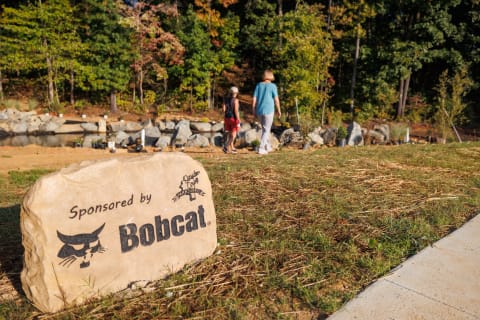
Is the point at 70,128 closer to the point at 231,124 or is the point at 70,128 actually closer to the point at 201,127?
the point at 201,127

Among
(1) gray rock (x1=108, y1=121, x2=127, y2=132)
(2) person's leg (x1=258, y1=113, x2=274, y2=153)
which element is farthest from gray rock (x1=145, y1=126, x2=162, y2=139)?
(2) person's leg (x1=258, y1=113, x2=274, y2=153)

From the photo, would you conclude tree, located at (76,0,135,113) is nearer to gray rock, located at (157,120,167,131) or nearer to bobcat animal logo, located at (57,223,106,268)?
gray rock, located at (157,120,167,131)

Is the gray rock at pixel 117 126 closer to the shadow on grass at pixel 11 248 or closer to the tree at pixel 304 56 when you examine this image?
the tree at pixel 304 56

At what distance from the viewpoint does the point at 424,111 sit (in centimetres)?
2305

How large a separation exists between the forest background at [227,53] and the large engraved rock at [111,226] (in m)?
15.9

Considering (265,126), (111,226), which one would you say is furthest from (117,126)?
(111,226)

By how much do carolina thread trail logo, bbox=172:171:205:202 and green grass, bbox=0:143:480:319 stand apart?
0.54 metres

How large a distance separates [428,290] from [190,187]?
1.84 metres

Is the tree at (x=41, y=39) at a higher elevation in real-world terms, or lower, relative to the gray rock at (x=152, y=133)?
higher

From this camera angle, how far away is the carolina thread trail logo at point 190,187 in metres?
2.75

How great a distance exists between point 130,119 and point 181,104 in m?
4.12

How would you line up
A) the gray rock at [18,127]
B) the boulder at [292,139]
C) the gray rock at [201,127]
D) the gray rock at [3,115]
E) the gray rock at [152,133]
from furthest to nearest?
the gray rock at [201,127], the gray rock at [3,115], the gray rock at [18,127], the gray rock at [152,133], the boulder at [292,139]

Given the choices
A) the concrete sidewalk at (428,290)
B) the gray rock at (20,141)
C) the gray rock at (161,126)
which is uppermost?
the concrete sidewalk at (428,290)

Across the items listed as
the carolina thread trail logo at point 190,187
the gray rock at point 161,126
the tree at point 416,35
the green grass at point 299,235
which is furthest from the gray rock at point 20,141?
the tree at point 416,35
